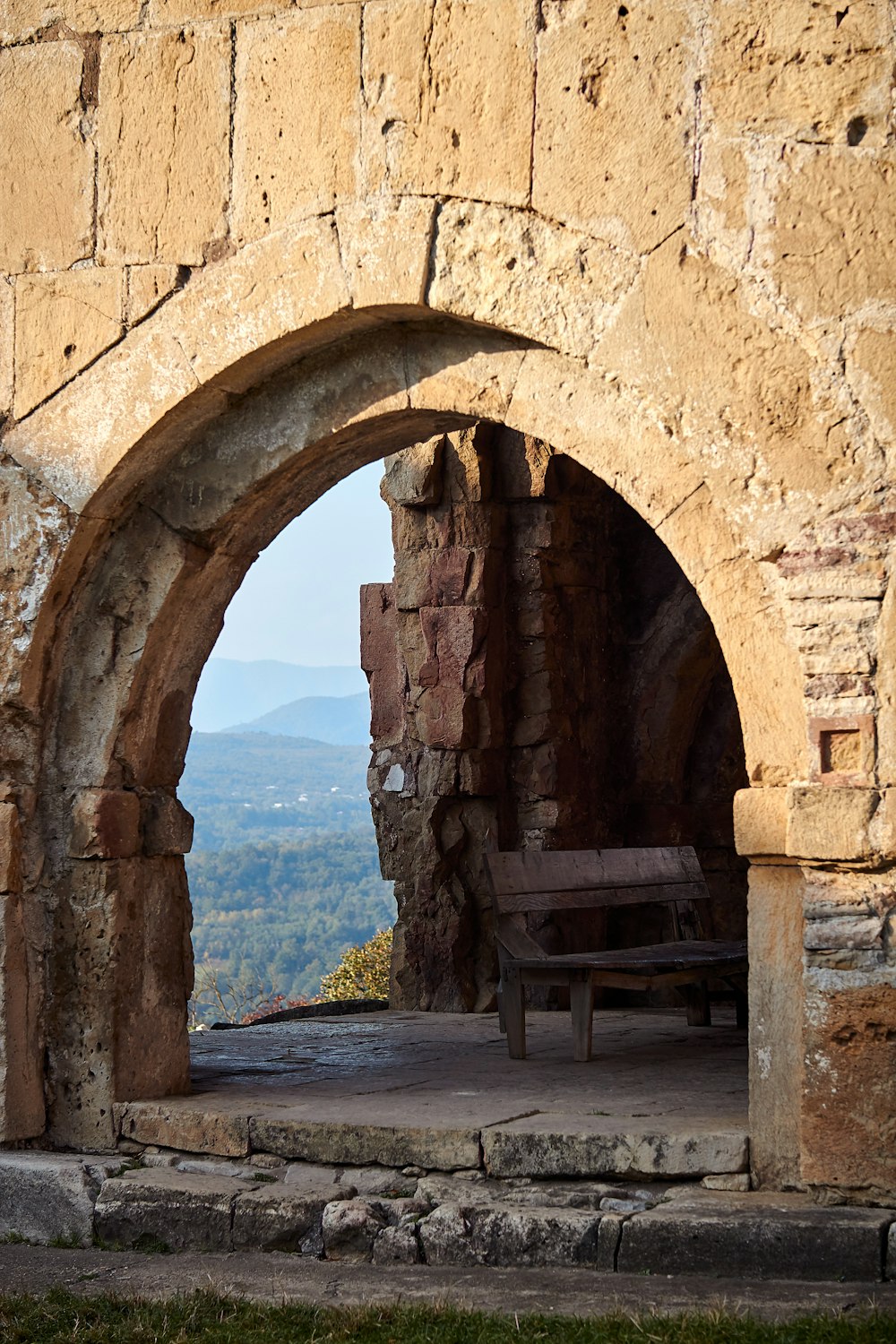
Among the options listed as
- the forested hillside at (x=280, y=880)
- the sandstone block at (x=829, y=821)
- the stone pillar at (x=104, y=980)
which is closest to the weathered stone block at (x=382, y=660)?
the stone pillar at (x=104, y=980)

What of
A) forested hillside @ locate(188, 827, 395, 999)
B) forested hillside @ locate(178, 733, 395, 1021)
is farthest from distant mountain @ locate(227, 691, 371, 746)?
forested hillside @ locate(188, 827, 395, 999)

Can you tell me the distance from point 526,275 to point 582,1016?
113 inches

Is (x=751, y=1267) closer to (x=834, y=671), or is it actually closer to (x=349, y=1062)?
(x=834, y=671)

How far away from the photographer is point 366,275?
4984 mm

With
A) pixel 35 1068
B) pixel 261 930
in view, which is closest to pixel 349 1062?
pixel 35 1068

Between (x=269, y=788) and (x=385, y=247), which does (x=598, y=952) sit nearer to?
(x=385, y=247)

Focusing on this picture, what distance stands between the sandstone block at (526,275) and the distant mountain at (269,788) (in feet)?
170

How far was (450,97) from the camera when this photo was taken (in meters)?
4.88

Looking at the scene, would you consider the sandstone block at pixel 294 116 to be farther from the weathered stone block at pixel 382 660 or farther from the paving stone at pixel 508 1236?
the weathered stone block at pixel 382 660

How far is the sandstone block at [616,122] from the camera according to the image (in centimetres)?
458

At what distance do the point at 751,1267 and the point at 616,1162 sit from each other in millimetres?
535

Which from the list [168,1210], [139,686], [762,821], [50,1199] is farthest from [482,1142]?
[139,686]

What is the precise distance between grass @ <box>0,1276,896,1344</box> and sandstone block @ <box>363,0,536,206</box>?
3082 mm

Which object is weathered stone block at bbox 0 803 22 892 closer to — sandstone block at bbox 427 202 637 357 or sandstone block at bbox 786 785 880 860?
sandstone block at bbox 427 202 637 357
